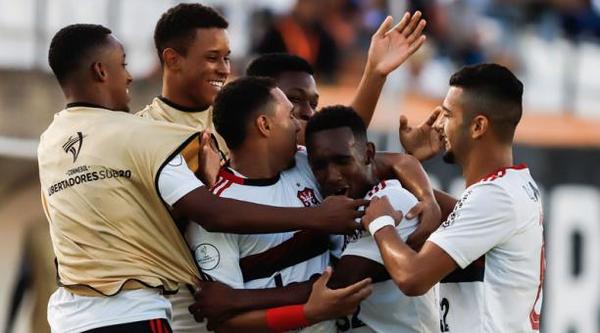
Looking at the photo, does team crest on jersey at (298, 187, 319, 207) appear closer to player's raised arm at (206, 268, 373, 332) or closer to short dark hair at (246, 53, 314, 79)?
player's raised arm at (206, 268, 373, 332)

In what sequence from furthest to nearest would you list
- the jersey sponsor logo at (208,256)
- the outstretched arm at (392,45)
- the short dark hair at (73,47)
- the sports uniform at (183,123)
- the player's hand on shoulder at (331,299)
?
the outstretched arm at (392,45), the sports uniform at (183,123), the short dark hair at (73,47), the jersey sponsor logo at (208,256), the player's hand on shoulder at (331,299)

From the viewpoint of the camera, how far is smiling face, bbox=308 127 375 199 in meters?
6.54

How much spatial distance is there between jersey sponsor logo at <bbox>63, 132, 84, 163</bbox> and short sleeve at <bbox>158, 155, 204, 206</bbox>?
0.43 metres

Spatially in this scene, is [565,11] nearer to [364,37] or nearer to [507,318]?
[364,37]

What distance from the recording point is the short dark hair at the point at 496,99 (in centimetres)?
655

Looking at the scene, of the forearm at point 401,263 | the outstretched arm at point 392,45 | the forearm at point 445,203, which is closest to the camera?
the forearm at point 401,263

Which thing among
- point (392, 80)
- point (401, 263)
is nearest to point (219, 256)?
point (401, 263)

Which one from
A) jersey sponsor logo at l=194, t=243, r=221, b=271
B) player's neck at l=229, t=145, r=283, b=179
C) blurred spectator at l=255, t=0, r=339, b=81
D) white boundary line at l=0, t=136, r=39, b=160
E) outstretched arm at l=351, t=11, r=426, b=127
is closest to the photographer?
jersey sponsor logo at l=194, t=243, r=221, b=271

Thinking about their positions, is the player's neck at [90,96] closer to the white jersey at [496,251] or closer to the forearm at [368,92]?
the forearm at [368,92]

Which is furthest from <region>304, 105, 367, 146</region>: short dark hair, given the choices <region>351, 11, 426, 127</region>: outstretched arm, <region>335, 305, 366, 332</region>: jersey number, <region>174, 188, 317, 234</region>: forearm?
<region>335, 305, 366, 332</region>: jersey number

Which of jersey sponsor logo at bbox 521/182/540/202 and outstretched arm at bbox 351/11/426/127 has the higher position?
outstretched arm at bbox 351/11/426/127

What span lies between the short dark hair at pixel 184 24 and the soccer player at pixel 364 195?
112cm

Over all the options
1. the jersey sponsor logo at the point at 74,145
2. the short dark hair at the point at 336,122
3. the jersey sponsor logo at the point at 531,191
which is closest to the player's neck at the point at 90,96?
the jersey sponsor logo at the point at 74,145

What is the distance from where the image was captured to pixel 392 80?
47.2 feet
